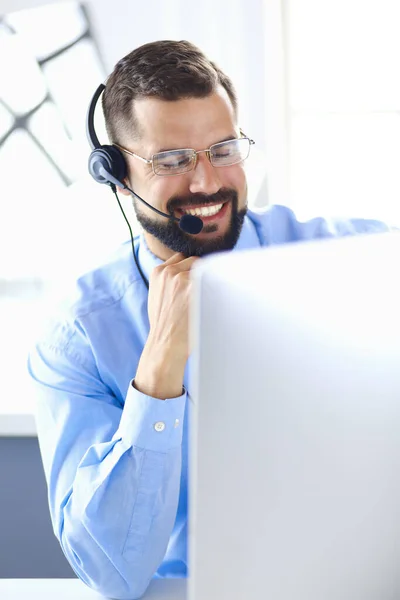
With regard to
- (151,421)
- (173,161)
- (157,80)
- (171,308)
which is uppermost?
(157,80)

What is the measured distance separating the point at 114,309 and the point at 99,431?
238mm

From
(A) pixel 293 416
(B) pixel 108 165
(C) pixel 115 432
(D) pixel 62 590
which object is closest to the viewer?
(A) pixel 293 416

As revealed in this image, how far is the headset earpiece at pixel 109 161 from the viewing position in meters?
1.55

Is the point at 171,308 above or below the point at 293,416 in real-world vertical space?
below

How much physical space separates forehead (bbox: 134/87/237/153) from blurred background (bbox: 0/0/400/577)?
0.81 meters

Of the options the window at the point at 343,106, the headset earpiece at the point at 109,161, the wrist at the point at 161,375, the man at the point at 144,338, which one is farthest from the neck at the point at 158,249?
the window at the point at 343,106

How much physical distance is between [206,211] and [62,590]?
0.70 metres

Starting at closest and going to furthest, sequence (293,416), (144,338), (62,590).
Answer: (293,416), (62,590), (144,338)

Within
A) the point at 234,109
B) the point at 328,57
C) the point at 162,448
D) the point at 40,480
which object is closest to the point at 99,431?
the point at 162,448

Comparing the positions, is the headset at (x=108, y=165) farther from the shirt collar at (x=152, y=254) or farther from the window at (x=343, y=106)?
the window at (x=343, y=106)

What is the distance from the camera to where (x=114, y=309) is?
1486mm

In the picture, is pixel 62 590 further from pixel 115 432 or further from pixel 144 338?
pixel 144 338

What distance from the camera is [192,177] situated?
1.48 m

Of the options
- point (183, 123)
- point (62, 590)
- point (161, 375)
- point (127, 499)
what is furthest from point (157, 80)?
point (62, 590)
